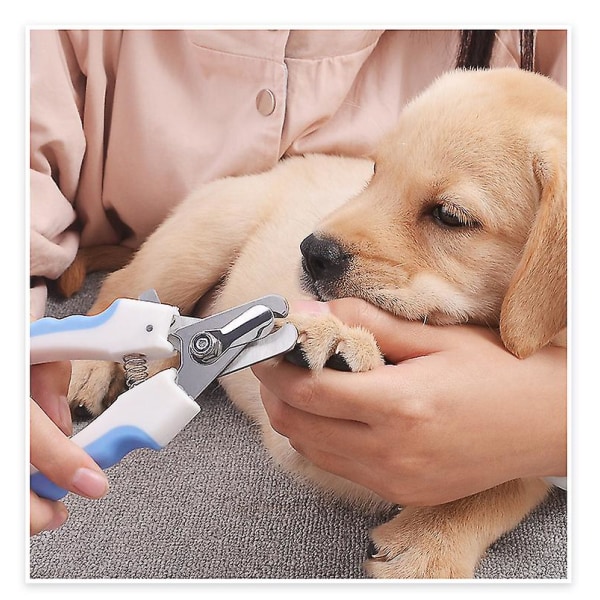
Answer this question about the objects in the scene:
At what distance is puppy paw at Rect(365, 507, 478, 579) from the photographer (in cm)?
90

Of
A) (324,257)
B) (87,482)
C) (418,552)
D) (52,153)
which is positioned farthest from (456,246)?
(52,153)

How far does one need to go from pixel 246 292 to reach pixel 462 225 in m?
0.37

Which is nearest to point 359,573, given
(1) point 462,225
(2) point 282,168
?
(1) point 462,225

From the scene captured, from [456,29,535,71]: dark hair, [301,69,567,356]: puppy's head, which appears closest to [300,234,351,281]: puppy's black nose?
[301,69,567,356]: puppy's head

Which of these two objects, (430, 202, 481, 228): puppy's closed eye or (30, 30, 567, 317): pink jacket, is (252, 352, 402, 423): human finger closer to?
(430, 202, 481, 228): puppy's closed eye

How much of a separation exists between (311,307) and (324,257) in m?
0.08

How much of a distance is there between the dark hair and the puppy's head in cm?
14

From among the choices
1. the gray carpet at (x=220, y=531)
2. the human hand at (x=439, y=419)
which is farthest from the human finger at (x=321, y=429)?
the gray carpet at (x=220, y=531)

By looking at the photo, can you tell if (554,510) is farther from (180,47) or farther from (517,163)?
(180,47)

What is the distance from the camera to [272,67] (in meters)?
1.19

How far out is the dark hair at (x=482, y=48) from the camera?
39.6 inches

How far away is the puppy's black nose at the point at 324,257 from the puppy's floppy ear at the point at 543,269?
0.63 ft

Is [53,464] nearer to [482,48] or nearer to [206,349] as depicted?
[206,349]

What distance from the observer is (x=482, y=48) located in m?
1.06
